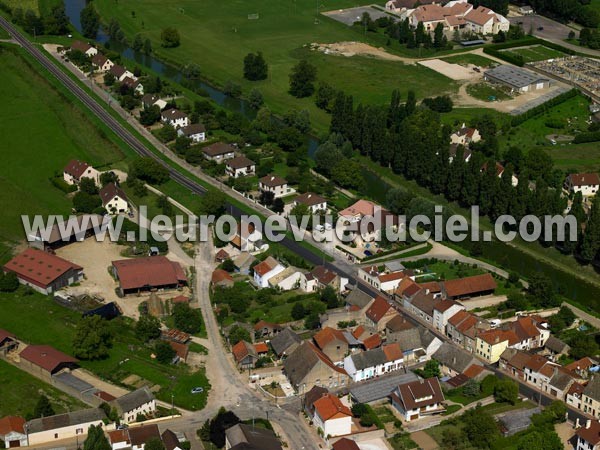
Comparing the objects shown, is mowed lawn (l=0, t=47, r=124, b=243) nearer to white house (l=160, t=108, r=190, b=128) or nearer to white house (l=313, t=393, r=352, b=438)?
white house (l=160, t=108, r=190, b=128)

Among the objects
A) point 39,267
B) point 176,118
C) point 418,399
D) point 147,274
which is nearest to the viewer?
A: point 418,399

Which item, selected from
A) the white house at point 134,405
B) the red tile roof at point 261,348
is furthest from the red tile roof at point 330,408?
the white house at point 134,405

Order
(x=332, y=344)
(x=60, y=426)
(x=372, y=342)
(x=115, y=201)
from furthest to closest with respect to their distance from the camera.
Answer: (x=115, y=201), (x=372, y=342), (x=332, y=344), (x=60, y=426)

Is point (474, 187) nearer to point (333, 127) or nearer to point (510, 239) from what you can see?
point (510, 239)

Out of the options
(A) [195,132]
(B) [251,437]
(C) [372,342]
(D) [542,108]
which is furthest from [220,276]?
(D) [542,108]

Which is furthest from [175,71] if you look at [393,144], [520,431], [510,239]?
[520,431]

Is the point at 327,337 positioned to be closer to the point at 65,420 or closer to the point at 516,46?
the point at 65,420
